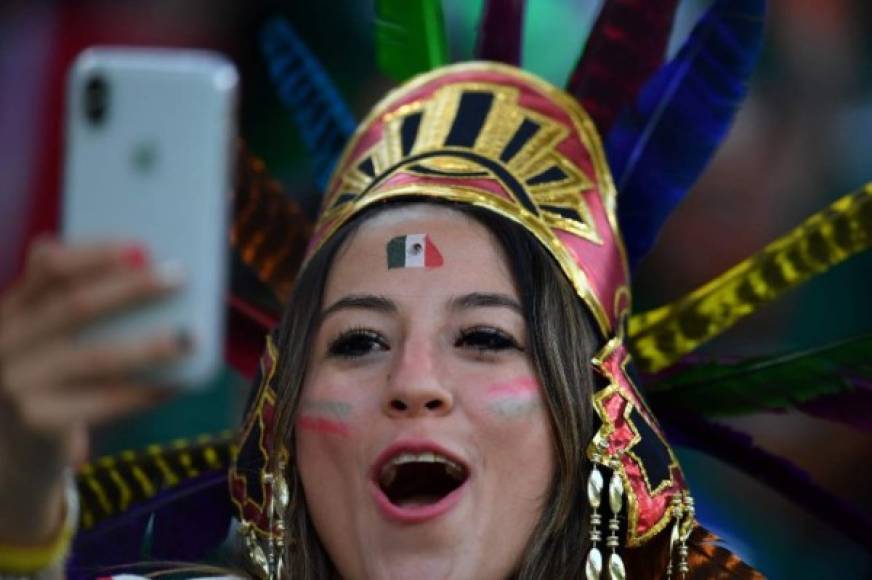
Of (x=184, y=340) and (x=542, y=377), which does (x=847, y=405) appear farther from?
(x=184, y=340)

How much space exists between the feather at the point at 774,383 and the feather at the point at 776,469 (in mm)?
46

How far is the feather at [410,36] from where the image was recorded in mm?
3689

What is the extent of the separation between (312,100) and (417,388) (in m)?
1.13

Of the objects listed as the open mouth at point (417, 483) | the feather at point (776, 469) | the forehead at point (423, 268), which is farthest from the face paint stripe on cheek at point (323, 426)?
the feather at point (776, 469)

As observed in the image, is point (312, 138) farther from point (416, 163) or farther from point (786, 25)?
point (786, 25)

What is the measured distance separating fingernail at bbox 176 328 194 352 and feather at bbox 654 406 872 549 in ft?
6.33

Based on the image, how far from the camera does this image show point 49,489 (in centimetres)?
205

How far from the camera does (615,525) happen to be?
2953 millimetres

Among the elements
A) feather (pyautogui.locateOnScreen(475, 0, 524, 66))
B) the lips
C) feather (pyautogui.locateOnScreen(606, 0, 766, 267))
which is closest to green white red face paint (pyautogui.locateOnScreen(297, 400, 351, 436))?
the lips

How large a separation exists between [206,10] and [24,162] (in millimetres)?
558

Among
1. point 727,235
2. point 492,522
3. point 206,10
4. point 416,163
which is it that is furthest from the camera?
point 206,10

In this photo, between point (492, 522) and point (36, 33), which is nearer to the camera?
point (492, 522)

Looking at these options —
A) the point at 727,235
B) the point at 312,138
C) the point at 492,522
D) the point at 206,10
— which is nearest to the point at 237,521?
the point at 492,522

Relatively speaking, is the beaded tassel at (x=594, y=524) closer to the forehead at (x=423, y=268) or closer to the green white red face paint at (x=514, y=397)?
the green white red face paint at (x=514, y=397)
